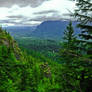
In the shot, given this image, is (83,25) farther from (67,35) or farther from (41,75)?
(41,75)

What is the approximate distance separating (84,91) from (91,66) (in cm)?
192

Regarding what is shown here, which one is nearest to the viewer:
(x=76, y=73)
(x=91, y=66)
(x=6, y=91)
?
(x=91, y=66)

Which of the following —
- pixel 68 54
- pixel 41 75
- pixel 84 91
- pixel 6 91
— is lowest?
pixel 41 75

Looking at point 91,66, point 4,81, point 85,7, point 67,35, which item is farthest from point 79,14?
point 67,35

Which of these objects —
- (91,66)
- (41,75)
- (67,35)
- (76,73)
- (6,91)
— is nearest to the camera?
(91,66)

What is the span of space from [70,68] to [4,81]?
9.58 meters

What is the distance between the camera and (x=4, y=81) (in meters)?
16.9

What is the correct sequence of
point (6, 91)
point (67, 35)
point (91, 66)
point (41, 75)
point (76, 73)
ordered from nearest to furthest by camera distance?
point (91, 66), point (76, 73), point (6, 91), point (67, 35), point (41, 75)

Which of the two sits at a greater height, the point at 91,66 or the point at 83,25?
the point at 83,25

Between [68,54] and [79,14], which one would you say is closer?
[68,54]

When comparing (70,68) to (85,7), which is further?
(70,68)

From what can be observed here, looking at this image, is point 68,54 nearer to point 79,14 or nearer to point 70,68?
point 70,68

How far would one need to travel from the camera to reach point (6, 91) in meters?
16.5

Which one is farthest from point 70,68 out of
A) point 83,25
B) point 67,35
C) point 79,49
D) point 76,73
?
point 67,35
